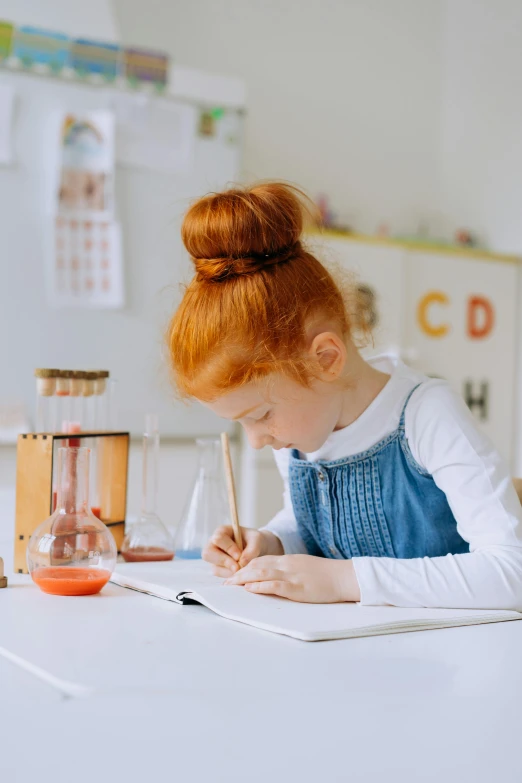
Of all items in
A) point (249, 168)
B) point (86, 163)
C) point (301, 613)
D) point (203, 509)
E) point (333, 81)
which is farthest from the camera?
point (333, 81)

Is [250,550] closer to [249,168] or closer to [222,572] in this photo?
[222,572]

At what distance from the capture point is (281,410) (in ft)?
3.26

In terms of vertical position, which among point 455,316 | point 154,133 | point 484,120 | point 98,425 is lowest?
point 98,425

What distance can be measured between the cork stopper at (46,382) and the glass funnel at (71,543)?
0.18 meters

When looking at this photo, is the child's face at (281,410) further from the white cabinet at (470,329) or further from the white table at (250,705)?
the white cabinet at (470,329)

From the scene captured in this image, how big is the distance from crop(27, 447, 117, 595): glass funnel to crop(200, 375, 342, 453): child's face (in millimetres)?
183

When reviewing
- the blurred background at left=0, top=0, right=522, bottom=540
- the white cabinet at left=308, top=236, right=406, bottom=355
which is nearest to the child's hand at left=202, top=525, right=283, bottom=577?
the blurred background at left=0, top=0, right=522, bottom=540

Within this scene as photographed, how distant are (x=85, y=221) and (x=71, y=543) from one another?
70.7 inches

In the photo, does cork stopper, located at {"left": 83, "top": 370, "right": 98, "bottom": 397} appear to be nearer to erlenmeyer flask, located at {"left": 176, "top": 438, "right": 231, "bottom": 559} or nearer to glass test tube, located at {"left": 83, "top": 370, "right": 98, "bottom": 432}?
glass test tube, located at {"left": 83, "top": 370, "right": 98, "bottom": 432}

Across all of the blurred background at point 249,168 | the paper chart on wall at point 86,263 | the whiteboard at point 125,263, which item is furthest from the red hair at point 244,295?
the paper chart on wall at point 86,263

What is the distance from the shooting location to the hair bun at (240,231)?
96 centimetres

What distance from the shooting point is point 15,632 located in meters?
0.73

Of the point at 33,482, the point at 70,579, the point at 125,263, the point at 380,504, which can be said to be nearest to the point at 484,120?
the point at 125,263

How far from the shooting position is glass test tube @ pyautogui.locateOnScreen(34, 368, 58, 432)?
3.39ft
